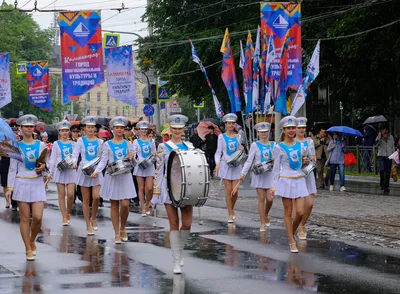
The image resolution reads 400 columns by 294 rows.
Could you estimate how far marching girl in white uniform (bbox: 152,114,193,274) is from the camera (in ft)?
36.1

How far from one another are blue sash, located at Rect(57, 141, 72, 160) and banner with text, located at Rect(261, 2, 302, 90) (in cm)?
795

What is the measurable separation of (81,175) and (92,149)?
0.61 meters

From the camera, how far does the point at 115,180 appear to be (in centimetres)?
1419

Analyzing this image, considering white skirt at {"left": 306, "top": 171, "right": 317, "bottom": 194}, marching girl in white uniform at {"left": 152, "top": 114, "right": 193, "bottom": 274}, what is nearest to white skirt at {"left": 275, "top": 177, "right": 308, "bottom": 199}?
white skirt at {"left": 306, "top": 171, "right": 317, "bottom": 194}

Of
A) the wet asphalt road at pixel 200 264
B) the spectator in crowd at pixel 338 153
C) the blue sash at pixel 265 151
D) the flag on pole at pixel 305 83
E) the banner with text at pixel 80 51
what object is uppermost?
the banner with text at pixel 80 51

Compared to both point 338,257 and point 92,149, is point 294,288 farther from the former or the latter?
point 92,149

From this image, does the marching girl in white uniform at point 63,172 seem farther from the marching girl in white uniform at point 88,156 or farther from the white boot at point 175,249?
the white boot at point 175,249

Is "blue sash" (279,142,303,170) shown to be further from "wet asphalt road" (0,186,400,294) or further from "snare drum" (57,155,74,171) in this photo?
"snare drum" (57,155,74,171)

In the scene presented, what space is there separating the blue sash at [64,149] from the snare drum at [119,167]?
10.6ft

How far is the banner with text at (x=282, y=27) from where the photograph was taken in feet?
78.0

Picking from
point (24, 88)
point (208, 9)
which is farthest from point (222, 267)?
point (24, 88)

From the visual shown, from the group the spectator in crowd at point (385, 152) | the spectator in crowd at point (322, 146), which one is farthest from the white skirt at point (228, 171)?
the spectator in crowd at point (322, 146)

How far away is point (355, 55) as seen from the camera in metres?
35.0

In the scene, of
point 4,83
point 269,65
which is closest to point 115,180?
point 269,65
